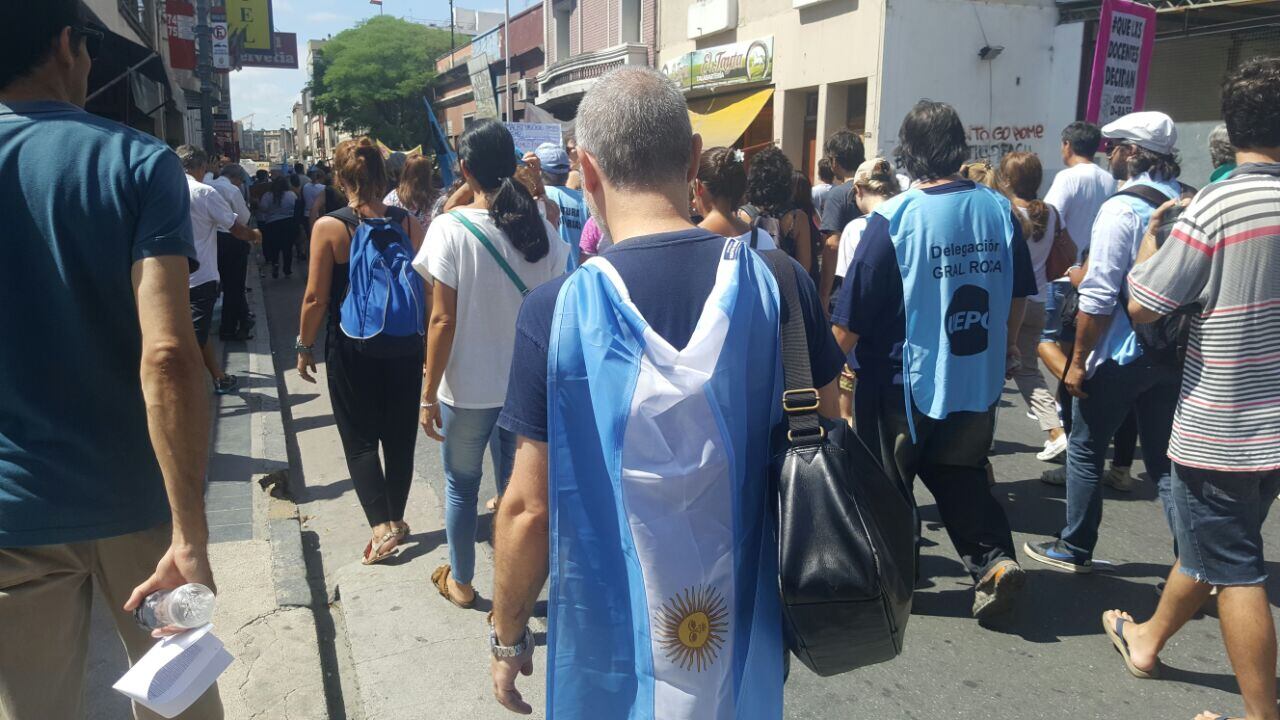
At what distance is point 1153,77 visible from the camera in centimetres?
1355

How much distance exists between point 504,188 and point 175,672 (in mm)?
2281

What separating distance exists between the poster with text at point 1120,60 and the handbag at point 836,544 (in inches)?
351

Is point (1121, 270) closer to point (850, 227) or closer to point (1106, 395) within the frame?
point (1106, 395)

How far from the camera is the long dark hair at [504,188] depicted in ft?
11.7

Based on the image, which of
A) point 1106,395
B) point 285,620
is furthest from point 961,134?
point 285,620

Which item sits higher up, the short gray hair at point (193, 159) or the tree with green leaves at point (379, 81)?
the tree with green leaves at point (379, 81)

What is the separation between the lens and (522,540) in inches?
69.7

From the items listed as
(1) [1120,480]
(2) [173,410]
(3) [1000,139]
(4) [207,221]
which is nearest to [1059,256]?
(1) [1120,480]

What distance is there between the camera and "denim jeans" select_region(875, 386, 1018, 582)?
3.63 metres

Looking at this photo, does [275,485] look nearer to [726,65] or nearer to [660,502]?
[660,502]

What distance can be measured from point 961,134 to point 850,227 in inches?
42.8

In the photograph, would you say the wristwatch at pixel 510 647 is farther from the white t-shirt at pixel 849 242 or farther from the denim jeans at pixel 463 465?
the white t-shirt at pixel 849 242

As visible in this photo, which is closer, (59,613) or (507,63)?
(59,613)

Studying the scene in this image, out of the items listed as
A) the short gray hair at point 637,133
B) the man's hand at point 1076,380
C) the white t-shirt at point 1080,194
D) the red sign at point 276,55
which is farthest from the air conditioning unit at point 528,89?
the short gray hair at point 637,133
